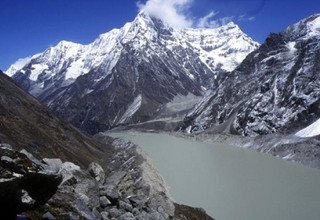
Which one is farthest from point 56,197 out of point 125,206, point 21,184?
point 125,206

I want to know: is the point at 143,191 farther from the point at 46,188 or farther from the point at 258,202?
the point at 46,188

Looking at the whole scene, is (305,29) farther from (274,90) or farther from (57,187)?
(57,187)

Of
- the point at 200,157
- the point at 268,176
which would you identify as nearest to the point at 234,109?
the point at 200,157

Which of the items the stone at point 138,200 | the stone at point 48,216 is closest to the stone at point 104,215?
the stone at point 138,200

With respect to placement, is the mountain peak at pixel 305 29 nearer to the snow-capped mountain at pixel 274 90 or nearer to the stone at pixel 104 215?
the snow-capped mountain at pixel 274 90

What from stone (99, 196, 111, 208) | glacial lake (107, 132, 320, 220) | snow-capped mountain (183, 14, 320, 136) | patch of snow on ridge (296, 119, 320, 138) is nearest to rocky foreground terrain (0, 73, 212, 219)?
stone (99, 196, 111, 208)

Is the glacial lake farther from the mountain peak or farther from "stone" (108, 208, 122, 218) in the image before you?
the mountain peak

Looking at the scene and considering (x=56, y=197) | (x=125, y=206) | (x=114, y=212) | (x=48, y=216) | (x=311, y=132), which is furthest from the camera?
(x=311, y=132)

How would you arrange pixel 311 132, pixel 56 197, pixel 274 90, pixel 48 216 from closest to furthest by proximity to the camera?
pixel 48 216
pixel 56 197
pixel 311 132
pixel 274 90
